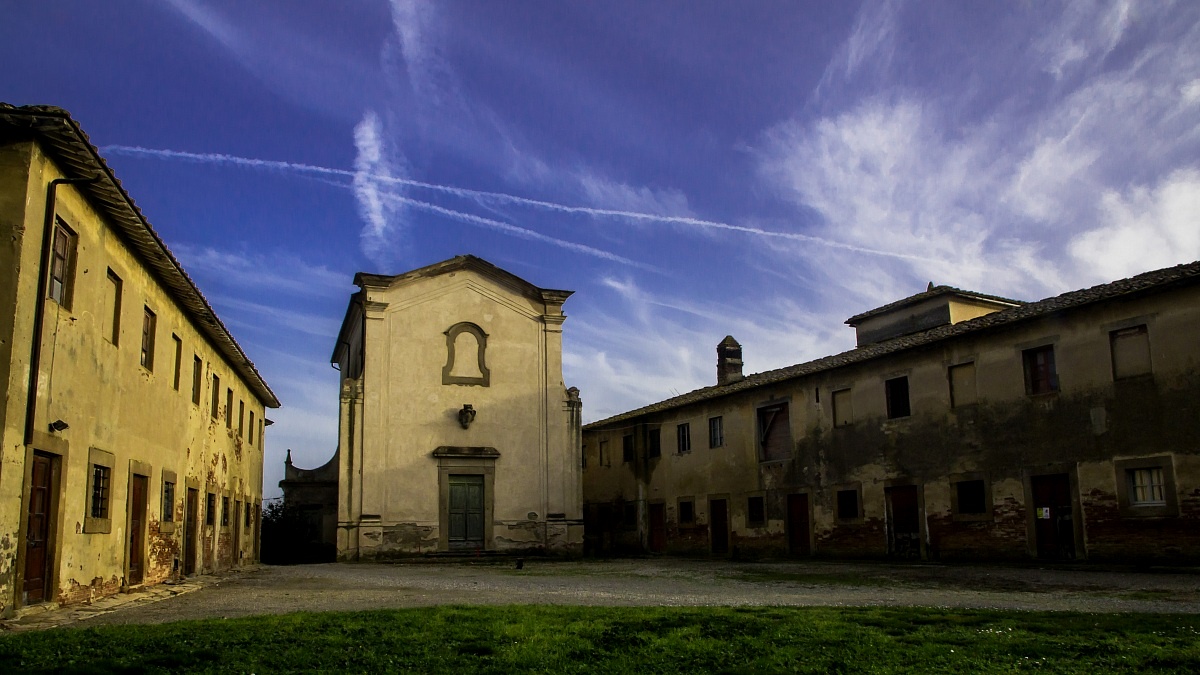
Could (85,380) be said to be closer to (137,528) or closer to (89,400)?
(89,400)

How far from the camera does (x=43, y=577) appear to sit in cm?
1134

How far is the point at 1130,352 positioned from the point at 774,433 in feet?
39.4

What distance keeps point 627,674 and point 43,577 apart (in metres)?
7.99

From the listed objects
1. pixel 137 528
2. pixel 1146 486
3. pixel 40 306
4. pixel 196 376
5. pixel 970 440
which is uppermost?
pixel 196 376

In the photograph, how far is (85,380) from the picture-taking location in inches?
494

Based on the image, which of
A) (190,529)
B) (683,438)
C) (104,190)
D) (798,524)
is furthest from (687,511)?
(104,190)

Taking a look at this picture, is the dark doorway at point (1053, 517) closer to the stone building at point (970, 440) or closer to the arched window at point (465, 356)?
the stone building at point (970, 440)

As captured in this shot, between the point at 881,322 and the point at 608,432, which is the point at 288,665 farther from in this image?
the point at 608,432

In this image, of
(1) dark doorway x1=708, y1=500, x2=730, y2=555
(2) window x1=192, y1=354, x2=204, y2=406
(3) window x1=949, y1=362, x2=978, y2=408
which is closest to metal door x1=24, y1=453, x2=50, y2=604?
(2) window x1=192, y1=354, x2=204, y2=406

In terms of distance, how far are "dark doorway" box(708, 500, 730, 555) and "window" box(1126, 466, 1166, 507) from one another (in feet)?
46.9

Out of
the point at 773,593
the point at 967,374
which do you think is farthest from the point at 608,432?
the point at 773,593

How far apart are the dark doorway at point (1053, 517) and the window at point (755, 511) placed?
1004 cm

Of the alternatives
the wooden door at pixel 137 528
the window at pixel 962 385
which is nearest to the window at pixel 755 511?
the window at pixel 962 385

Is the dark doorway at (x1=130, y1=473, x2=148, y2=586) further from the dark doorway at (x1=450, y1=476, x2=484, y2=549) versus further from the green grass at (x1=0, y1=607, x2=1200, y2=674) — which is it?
the dark doorway at (x1=450, y1=476, x2=484, y2=549)
